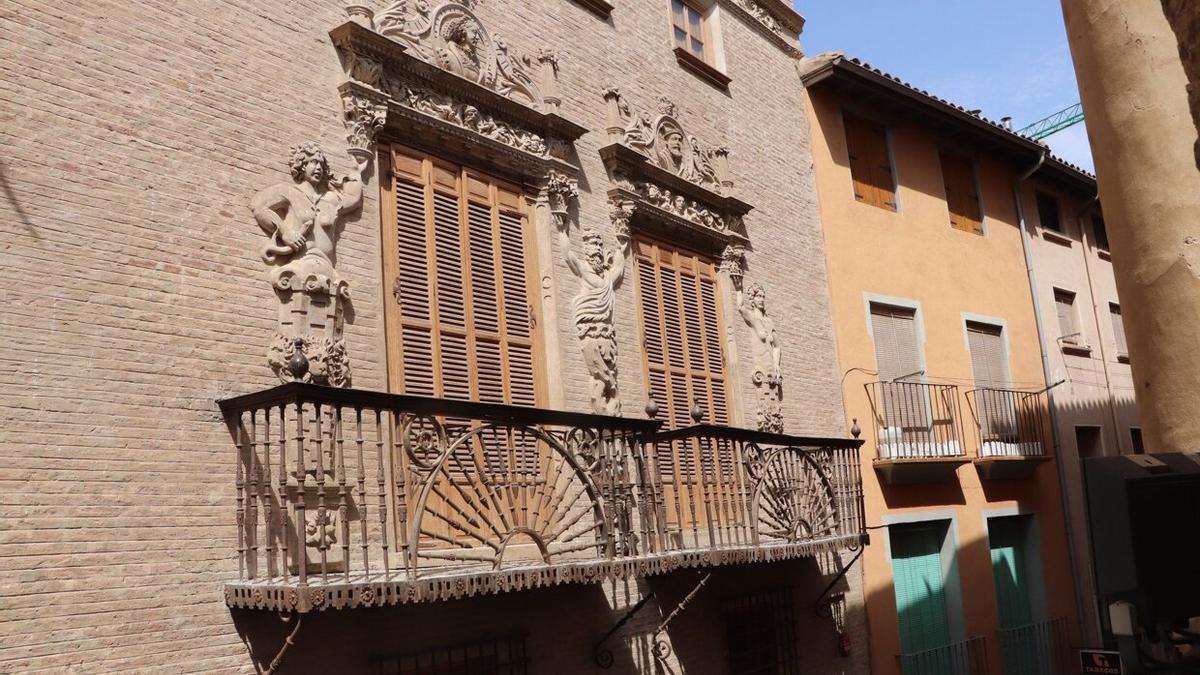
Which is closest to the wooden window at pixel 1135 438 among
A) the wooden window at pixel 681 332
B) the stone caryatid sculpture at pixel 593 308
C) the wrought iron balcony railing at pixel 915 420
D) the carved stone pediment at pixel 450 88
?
the wrought iron balcony railing at pixel 915 420

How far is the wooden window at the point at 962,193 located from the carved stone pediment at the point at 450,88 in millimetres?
9150

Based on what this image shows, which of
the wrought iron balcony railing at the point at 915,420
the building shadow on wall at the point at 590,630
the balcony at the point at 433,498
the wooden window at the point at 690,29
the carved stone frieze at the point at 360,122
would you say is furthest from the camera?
the wrought iron balcony railing at the point at 915,420

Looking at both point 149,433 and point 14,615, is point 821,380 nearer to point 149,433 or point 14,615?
point 149,433

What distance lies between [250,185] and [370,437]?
197 cm

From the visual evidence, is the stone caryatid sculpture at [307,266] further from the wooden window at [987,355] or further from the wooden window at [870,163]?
the wooden window at [987,355]

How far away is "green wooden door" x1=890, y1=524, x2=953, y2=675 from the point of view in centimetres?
1384

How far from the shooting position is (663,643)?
9992 millimetres

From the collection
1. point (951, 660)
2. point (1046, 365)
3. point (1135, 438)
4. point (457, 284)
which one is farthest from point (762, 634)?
point (1135, 438)

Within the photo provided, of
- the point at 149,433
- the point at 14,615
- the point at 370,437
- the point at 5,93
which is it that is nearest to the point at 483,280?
the point at 370,437

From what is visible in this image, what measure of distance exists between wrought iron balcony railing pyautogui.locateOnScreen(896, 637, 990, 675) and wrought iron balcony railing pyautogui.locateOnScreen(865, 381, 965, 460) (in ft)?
8.49

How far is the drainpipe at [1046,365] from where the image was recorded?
17.3m

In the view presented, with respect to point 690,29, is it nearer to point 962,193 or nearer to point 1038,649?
point 962,193

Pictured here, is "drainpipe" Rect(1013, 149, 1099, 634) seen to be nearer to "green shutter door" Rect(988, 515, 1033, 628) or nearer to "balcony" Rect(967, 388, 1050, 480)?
"balcony" Rect(967, 388, 1050, 480)

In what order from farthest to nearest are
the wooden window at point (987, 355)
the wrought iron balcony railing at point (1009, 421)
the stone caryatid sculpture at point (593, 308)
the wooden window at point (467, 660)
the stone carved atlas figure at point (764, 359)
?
the wooden window at point (987, 355) → the wrought iron balcony railing at point (1009, 421) → the stone carved atlas figure at point (764, 359) → the stone caryatid sculpture at point (593, 308) → the wooden window at point (467, 660)
